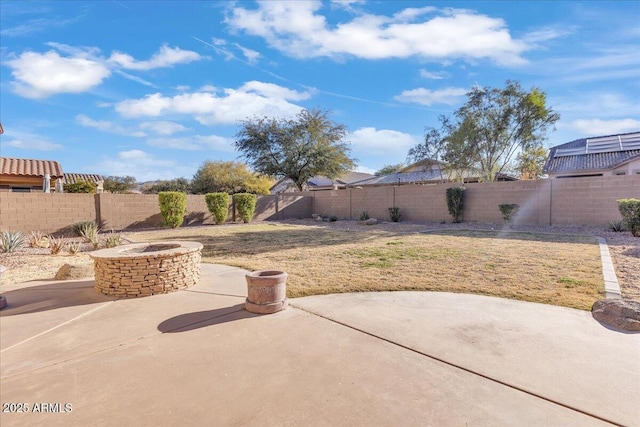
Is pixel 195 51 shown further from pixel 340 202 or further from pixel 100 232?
pixel 340 202

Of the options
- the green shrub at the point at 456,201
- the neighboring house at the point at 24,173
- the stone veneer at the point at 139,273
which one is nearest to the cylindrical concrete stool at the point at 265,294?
the stone veneer at the point at 139,273

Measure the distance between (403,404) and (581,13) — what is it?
11092 mm

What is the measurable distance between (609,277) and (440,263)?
8.81ft

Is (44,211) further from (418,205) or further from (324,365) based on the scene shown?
(418,205)

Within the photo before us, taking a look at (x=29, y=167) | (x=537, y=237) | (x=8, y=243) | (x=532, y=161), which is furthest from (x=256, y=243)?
(x=532, y=161)

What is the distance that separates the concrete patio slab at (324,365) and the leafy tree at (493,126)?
1554 cm

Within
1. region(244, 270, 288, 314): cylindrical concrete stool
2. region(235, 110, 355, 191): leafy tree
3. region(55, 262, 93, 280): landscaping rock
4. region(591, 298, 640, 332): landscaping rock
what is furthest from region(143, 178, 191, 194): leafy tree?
region(591, 298, 640, 332): landscaping rock

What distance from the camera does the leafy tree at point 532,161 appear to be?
1948 centimetres

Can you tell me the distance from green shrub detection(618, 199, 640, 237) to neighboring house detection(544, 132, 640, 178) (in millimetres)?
10871

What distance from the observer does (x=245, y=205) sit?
18.5 m

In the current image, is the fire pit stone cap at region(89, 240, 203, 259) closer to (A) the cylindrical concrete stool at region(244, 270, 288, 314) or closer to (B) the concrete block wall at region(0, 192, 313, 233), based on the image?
(A) the cylindrical concrete stool at region(244, 270, 288, 314)

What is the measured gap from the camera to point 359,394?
2391 millimetres

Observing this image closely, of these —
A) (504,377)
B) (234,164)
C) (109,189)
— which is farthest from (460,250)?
(109,189)

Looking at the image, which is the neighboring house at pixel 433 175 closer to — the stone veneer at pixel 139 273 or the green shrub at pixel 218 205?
A: the green shrub at pixel 218 205
